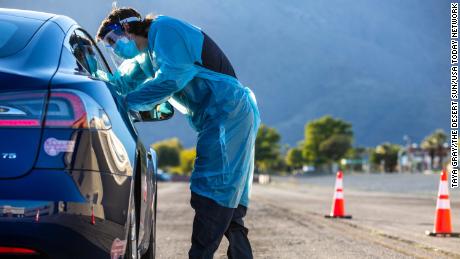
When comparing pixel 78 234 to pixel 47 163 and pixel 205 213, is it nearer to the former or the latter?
pixel 47 163

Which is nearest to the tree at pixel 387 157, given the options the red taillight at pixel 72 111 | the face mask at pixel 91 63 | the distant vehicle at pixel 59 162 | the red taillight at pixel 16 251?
the face mask at pixel 91 63

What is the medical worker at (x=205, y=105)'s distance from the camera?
13.5ft

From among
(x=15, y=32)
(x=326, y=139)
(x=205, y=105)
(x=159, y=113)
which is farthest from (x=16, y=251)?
(x=326, y=139)

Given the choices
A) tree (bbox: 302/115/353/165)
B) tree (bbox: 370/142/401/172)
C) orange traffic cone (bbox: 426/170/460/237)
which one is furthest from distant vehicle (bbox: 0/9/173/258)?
tree (bbox: 302/115/353/165)

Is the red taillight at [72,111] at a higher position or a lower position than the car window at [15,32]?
lower

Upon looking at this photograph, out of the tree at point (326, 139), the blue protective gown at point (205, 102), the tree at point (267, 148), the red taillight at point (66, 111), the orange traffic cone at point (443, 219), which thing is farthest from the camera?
the tree at point (267, 148)

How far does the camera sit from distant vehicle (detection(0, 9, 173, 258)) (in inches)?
125

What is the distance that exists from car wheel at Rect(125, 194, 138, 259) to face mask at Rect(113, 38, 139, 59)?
95 cm

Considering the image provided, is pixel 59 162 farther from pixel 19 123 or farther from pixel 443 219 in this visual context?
pixel 443 219

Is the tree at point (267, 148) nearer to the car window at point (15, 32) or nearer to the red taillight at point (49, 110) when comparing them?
the car window at point (15, 32)

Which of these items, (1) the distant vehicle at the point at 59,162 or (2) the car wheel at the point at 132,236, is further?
(2) the car wheel at the point at 132,236

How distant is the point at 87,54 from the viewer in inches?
177

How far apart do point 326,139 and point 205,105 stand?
16464 cm

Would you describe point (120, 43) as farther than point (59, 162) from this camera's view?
Yes
